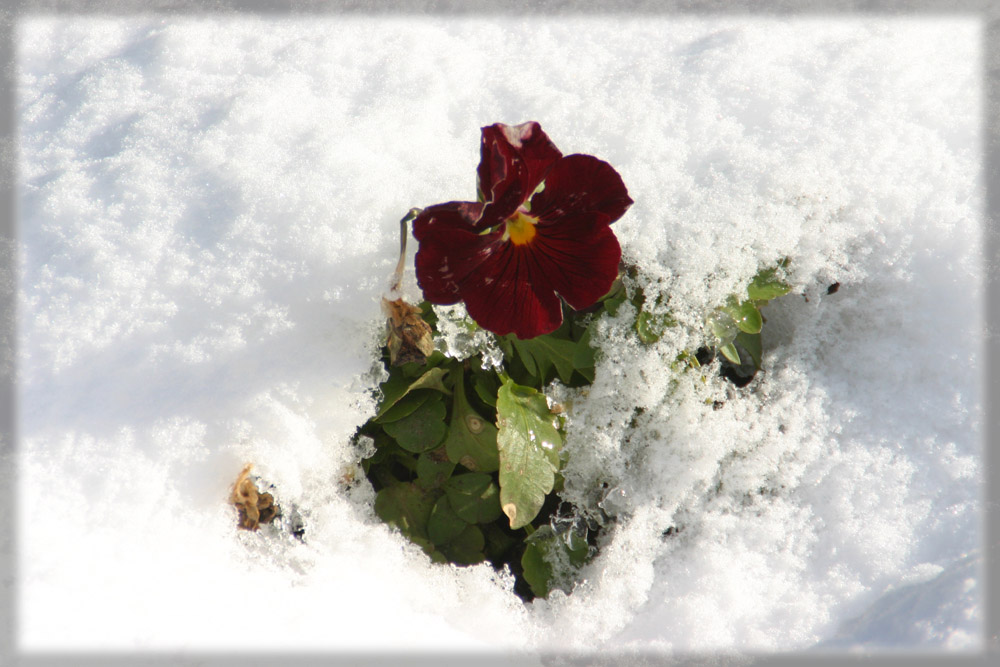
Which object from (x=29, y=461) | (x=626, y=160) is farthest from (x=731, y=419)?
(x=29, y=461)

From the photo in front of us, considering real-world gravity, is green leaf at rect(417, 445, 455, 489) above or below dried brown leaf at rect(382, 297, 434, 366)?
below

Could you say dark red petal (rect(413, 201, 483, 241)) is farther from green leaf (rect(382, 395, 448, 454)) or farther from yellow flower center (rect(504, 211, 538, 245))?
green leaf (rect(382, 395, 448, 454))

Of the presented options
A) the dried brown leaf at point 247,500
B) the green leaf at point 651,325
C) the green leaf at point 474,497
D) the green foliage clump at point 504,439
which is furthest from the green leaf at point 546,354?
the dried brown leaf at point 247,500

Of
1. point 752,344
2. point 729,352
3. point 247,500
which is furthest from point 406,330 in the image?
point 752,344

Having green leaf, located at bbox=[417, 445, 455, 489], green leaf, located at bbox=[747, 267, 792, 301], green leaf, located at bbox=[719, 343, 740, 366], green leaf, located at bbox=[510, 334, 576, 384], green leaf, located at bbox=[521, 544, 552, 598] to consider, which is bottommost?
green leaf, located at bbox=[521, 544, 552, 598]

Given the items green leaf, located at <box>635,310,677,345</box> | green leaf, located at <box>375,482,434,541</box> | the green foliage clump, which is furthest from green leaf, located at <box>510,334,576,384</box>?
green leaf, located at <box>375,482,434,541</box>

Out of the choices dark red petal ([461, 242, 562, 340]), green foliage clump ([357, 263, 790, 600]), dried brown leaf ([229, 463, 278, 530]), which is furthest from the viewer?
green foliage clump ([357, 263, 790, 600])

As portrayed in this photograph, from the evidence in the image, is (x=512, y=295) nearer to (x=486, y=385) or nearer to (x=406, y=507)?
(x=486, y=385)
